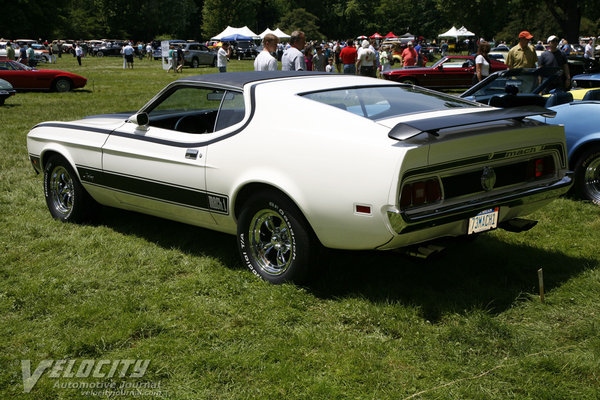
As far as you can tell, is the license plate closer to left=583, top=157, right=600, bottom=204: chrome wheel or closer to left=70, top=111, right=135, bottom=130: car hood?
left=583, top=157, right=600, bottom=204: chrome wheel

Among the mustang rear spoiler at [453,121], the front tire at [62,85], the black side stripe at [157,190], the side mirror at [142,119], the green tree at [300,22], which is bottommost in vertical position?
the front tire at [62,85]

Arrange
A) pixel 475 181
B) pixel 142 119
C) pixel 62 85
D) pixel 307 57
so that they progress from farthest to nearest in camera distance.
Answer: pixel 62 85 < pixel 307 57 < pixel 142 119 < pixel 475 181

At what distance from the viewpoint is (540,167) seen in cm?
457

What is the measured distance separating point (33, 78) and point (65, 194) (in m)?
17.0

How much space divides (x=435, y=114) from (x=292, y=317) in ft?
5.44

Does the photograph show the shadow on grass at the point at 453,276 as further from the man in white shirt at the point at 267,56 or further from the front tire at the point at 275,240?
the man in white shirt at the point at 267,56

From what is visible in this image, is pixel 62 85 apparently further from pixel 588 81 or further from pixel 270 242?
pixel 270 242

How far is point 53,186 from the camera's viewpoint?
634 cm

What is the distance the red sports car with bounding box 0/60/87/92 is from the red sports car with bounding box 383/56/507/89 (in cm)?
1072

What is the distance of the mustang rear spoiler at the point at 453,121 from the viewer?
3742 millimetres

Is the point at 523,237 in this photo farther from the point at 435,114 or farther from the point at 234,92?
the point at 234,92

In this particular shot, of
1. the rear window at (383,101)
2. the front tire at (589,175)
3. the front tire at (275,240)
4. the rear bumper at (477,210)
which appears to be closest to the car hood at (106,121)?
the front tire at (275,240)

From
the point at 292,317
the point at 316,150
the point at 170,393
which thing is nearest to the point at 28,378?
the point at 170,393

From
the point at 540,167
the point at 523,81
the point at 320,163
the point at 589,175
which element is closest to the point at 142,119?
the point at 320,163
